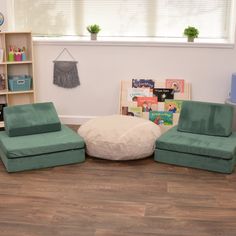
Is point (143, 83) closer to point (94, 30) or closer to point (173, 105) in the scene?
point (173, 105)

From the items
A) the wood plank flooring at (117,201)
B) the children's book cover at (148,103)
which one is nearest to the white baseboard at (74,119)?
the children's book cover at (148,103)

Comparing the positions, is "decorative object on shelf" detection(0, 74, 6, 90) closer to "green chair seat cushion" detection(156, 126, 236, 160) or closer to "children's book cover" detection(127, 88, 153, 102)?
"children's book cover" detection(127, 88, 153, 102)

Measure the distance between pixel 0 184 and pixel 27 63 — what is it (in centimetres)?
200

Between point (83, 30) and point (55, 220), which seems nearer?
point (55, 220)

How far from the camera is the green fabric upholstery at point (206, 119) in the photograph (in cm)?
420

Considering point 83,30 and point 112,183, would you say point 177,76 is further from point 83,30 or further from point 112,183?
point 112,183

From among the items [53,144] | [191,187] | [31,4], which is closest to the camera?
[191,187]

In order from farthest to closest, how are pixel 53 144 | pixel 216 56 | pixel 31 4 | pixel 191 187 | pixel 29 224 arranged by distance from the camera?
pixel 31 4 < pixel 216 56 < pixel 53 144 < pixel 191 187 < pixel 29 224

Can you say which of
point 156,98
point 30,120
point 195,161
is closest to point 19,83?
point 30,120

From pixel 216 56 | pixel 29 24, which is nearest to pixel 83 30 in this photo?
pixel 29 24

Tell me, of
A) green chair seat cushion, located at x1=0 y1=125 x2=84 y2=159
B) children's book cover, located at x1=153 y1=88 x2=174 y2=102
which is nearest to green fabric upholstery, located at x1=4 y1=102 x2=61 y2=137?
green chair seat cushion, located at x1=0 y1=125 x2=84 y2=159

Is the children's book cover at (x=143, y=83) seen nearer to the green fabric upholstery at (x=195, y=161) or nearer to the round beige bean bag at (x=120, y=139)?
the round beige bean bag at (x=120, y=139)

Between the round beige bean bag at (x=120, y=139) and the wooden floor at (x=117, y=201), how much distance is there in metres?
0.10

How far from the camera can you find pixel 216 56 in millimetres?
5016
